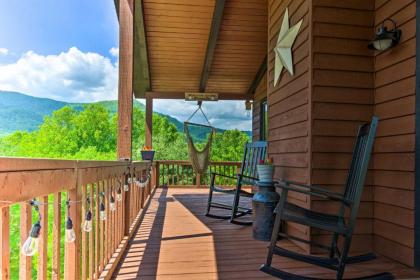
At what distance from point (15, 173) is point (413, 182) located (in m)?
2.28

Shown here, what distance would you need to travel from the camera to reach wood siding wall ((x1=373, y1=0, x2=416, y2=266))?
88.3 inches

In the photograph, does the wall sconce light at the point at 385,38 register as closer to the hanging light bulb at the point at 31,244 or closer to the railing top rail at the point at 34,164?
the railing top rail at the point at 34,164

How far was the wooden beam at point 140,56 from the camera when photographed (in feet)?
17.5

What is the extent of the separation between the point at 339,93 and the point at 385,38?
483 millimetres

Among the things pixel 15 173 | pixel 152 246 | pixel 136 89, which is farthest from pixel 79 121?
pixel 15 173

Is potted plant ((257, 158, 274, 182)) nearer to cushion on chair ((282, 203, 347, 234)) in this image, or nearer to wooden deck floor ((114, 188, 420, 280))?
wooden deck floor ((114, 188, 420, 280))

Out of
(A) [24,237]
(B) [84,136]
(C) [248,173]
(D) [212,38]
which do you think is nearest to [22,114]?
(B) [84,136]

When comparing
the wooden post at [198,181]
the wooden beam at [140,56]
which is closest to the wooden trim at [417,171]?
the wooden beam at [140,56]

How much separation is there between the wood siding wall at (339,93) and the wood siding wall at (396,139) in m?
0.07

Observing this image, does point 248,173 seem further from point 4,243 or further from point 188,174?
point 188,174

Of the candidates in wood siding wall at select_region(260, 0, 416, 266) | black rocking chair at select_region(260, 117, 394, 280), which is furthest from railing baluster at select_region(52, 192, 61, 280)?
wood siding wall at select_region(260, 0, 416, 266)

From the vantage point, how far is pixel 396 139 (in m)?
2.39

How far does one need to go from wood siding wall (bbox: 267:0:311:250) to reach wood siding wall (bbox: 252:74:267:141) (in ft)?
11.3

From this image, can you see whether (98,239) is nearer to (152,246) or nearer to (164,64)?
(152,246)
